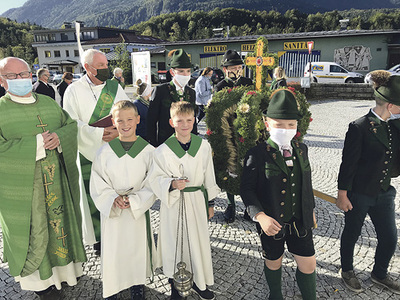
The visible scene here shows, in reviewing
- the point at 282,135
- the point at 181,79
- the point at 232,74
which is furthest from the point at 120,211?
the point at 232,74

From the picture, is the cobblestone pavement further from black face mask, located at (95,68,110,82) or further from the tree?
the tree

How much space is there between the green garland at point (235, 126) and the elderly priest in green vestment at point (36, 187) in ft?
6.14

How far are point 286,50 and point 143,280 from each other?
26.0 metres

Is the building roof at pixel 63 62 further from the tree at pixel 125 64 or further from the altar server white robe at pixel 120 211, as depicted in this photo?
the altar server white robe at pixel 120 211

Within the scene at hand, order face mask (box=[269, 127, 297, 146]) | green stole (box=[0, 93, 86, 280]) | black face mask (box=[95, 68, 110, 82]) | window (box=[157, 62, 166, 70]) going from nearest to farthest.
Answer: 1. face mask (box=[269, 127, 297, 146])
2. green stole (box=[0, 93, 86, 280])
3. black face mask (box=[95, 68, 110, 82])
4. window (box=[157, 62, 166, 70])

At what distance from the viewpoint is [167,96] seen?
156 inches

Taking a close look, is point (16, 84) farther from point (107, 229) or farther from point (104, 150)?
point (107, 229)

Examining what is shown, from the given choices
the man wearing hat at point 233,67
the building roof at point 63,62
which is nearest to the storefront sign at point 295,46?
the man wearing hat at point 233,67

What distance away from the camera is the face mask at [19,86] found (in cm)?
269

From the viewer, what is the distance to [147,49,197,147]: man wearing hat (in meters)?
3.74

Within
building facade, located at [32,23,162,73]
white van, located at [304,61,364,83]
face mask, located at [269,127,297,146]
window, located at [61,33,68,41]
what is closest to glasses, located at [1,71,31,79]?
face mask, located at [269,127,297,146]

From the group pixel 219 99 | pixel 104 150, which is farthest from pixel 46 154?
pixel 219 99

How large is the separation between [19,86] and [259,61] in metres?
3.01

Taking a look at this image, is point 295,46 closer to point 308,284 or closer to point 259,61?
point 259,61
